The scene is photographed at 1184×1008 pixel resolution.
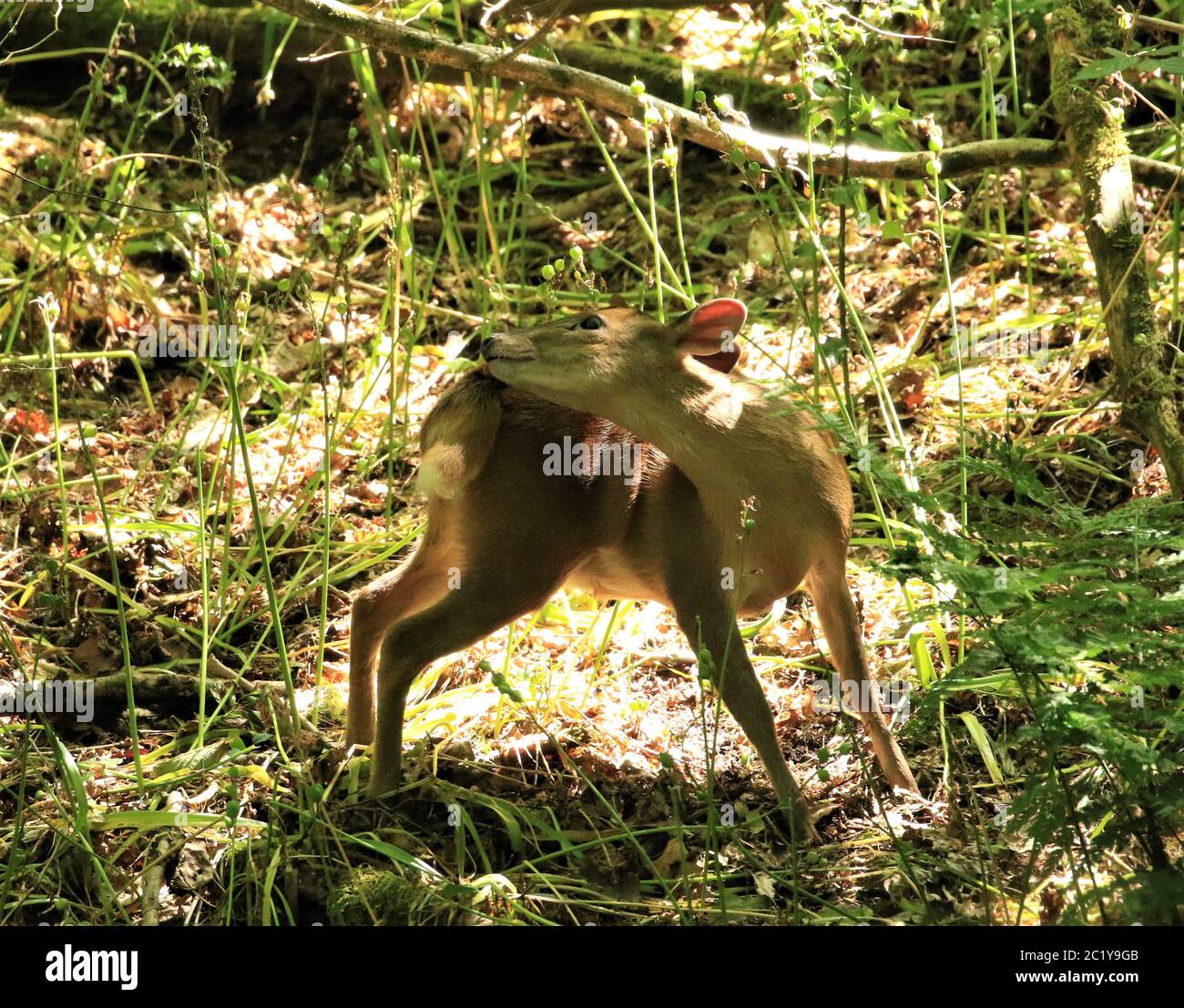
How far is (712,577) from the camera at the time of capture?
4.23m

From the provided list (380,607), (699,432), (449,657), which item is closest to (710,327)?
(699,432)

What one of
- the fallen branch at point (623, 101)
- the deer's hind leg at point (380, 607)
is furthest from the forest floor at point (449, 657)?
the fallen branch at point (623, 101)

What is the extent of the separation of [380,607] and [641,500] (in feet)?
3.08

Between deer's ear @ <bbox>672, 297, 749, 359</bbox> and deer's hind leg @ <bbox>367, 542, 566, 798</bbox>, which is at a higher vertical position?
deer's ear @ <bbox>672, 297, 749, 359</bbox>

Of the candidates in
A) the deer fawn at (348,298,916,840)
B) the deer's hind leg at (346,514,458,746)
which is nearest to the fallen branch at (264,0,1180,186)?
the deer fawn at (348,298,916,840)

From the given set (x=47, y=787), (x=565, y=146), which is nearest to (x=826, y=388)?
(x=565, y=146)

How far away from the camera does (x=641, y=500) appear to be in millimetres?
4383

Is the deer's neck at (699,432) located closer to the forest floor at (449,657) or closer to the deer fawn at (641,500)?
the deer fawn at (641,500)

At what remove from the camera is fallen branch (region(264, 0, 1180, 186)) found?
15.4 feet

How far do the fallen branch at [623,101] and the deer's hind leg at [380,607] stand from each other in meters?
1.60

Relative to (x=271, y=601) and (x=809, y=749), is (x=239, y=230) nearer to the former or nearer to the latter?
(x=271, y=601)

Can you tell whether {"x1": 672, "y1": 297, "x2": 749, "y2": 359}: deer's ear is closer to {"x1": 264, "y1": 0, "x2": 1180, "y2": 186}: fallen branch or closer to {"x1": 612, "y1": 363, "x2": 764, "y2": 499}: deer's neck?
{"x1": 612, "y1": 363, "x2": 764, "y2": 499}: deer's neck

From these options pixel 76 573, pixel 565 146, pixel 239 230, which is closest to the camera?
pixel 76 573
